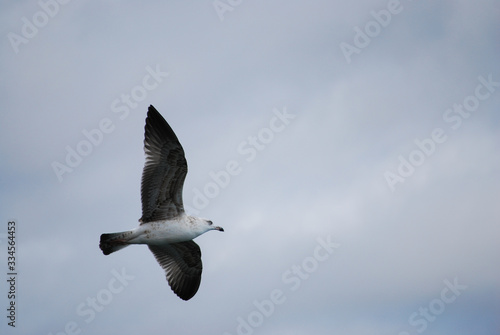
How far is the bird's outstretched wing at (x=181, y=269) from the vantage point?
25.2 meters

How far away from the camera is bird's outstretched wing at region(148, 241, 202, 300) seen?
25.2 metres

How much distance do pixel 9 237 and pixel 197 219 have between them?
7369mm

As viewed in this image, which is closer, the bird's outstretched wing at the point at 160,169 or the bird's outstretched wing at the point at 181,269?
the bird's outstretched wing at the point at 160,169

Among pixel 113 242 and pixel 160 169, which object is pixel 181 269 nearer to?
pixel 113 242

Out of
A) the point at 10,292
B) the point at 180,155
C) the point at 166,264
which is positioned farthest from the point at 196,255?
the point at 10,292

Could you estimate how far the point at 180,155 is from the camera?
22625 mm

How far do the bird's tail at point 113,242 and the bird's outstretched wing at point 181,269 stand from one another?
2375 millimetres

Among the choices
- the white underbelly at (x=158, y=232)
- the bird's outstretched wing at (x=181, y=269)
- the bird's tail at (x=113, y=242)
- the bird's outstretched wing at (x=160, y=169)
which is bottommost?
the bird's outstretched wing at (x=181, y=269)

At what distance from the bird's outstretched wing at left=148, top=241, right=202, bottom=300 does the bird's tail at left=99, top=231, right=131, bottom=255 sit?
7.79 ft

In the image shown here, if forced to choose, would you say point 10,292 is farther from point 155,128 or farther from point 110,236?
point 155,128

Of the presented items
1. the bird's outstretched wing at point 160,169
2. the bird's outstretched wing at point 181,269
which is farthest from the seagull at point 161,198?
the bird's outstretched wing at point 181,269

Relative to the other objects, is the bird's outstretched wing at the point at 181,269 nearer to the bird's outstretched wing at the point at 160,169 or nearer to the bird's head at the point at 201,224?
the bird's head at the point at 201,224

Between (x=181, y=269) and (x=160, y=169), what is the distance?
4.29 meters

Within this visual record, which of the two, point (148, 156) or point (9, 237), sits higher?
point (9, 237)
